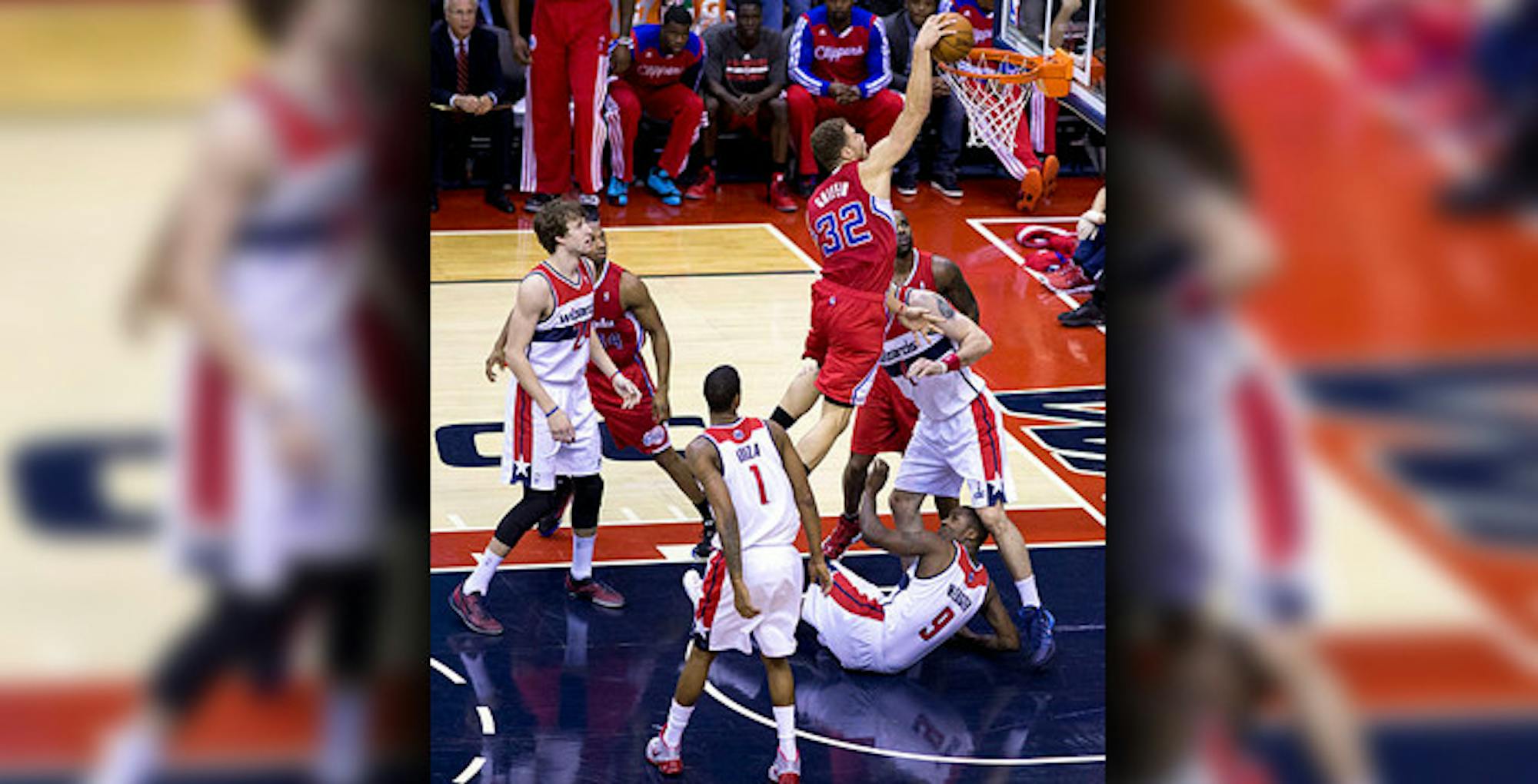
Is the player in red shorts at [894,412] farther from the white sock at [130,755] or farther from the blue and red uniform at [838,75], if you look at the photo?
the blue and red uniform at [838,75]

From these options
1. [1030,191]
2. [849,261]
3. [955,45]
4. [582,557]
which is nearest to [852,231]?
[849,261]

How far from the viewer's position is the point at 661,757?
6.32 meters

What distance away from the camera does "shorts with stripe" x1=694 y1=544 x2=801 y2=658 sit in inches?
239

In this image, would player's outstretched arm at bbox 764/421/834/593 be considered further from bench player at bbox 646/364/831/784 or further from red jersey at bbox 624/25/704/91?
red jersey at bbox 624/25/704/91

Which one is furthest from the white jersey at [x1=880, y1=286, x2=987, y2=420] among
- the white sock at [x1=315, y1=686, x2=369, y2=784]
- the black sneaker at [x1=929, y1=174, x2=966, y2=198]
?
the black sneaker at [x1=929, y1=174, x2=966, y2=198]

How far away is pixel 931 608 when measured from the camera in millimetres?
6855

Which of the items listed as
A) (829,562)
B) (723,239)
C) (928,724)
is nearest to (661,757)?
(928,724)

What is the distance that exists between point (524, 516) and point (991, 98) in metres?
6.67

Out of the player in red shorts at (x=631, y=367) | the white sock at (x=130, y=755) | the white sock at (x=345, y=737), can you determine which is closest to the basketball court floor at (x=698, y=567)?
the player in red shorts at (x=631, y=367)

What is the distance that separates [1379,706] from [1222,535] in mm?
190

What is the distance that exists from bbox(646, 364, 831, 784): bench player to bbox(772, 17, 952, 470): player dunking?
211cm

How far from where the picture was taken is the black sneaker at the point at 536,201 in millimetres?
14047

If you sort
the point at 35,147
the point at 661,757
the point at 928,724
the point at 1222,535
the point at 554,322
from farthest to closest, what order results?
the point at 554,322 < the point at 928,724 < the point at 661,757 < the point at 1222,535 < the point at 35,147

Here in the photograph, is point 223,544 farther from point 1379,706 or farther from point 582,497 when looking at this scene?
point 582,497
